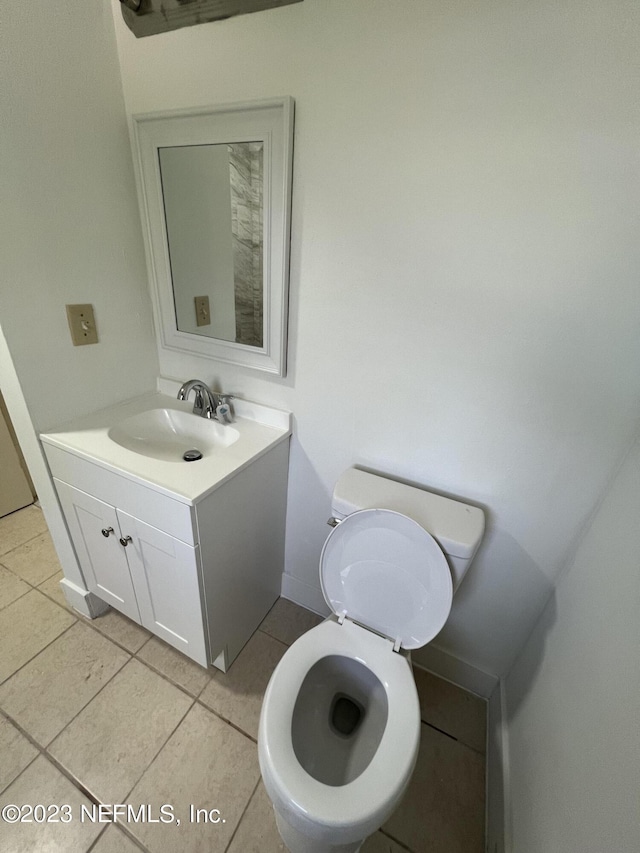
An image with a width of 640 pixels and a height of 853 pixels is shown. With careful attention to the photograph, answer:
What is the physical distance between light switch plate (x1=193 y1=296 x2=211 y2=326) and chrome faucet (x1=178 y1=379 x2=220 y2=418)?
21 cm

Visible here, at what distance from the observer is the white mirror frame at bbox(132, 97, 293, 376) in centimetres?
94

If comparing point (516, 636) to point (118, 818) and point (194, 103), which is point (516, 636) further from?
point (194, 103)

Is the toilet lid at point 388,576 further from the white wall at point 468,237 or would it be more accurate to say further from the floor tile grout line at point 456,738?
the floor tile grout line at point 456,738

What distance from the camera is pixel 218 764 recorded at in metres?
1.08

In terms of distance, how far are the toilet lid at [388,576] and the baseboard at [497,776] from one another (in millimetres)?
458

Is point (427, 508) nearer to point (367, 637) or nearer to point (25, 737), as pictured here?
point (367, 637)

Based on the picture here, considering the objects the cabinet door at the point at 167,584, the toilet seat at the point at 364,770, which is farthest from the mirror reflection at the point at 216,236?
the toilet seat at the point at 364,770

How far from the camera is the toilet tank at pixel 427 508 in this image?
3.05 feet

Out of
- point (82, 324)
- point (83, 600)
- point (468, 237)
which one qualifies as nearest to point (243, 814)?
point (83, 600)

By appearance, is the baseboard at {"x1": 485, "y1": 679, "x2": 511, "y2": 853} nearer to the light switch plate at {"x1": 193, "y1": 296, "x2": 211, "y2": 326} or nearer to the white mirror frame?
the white mirror frame

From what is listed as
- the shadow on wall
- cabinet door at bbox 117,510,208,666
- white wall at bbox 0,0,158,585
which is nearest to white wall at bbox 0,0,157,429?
white wall at bbox 0,0,158,585

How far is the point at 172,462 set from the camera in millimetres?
1042

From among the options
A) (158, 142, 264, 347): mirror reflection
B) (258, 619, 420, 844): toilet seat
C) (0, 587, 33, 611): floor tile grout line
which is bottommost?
(0, 587, 33, 611): floor tile grout line

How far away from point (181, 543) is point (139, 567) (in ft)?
0.95
